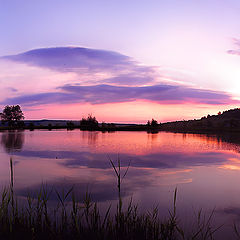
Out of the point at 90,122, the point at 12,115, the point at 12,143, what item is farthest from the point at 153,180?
the point at 12,115

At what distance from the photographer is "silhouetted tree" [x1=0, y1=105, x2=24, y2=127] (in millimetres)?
62094

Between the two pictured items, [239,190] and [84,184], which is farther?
[84,184]

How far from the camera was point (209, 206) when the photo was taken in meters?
5.95

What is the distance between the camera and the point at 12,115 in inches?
2500

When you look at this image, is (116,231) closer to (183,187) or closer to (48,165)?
(183,187)

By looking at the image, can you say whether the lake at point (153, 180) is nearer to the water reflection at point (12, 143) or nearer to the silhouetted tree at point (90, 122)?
the water reflection at point (12, 143)

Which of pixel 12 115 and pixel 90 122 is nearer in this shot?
pixel 90 122

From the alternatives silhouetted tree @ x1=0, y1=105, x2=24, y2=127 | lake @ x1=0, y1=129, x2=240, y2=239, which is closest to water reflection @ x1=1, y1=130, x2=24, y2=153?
lake @ x1=0, y1=129, x2=240, y2=239

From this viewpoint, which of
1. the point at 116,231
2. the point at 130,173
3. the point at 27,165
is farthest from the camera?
the point at 27,165

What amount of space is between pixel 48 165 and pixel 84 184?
11.3 feet


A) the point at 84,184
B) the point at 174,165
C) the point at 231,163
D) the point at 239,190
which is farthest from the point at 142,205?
the point at 231,163

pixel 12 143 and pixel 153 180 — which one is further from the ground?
pixel 12 143

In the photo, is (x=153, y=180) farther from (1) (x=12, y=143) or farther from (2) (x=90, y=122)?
(2) (x=90, y=122)

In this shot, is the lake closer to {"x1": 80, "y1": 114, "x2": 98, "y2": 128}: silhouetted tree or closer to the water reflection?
the water reflection
